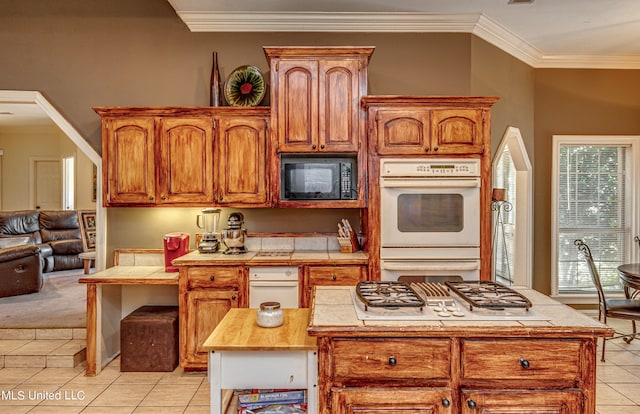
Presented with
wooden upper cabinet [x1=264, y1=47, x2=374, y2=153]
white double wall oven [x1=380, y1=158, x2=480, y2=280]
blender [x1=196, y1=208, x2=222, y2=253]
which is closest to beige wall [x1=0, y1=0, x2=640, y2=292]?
blender [x1=196, y1=208, x2=222, y2=253]

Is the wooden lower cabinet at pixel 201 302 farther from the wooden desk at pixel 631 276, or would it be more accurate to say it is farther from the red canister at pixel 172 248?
the wooden desk at pixel 631 276

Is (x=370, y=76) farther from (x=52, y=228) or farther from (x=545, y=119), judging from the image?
(x=52, y=228)

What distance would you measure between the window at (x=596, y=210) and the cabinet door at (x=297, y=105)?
125 inches

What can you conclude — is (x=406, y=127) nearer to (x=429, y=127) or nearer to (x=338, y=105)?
(x=429, y=127)

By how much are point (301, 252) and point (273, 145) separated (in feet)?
3.26

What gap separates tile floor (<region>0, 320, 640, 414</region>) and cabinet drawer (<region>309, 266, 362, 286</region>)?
A: 1.16 meters

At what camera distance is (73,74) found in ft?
12.7

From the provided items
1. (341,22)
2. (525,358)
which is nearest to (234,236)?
(341,22)

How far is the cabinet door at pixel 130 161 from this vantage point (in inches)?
137

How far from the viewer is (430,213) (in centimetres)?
323

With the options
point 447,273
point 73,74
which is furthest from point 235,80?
point 447,273

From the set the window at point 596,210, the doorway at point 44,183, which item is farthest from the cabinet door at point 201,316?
the doorway at point 44,183

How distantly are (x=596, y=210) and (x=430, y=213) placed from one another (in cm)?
288

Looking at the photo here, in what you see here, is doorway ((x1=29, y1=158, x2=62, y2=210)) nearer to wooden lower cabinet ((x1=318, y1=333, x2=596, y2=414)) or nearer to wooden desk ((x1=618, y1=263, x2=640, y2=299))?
wooden lower cabinet ((x1=318, y1=333, x2=596, y2=414))
